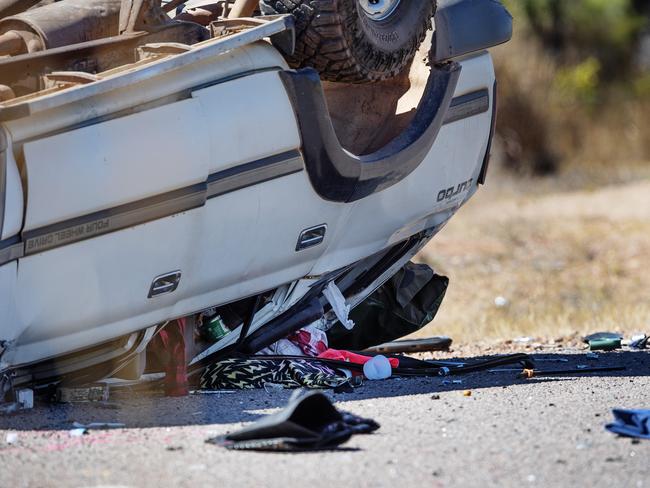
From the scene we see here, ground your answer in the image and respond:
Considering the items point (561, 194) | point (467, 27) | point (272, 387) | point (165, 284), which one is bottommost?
point (561, 194)

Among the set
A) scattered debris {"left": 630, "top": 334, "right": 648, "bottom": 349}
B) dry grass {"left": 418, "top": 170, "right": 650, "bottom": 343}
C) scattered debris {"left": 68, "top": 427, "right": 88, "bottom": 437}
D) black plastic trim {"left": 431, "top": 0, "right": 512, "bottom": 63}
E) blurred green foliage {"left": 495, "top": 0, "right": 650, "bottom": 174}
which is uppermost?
black plastic trim {"left": 431, "top": 0, "right": 512, "bottom": 63}

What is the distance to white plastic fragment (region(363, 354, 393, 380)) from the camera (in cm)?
644

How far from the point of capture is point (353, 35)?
20.5 ft

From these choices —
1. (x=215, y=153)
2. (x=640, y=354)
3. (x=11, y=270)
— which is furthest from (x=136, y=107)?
(x=640, y=354)

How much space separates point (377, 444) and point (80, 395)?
5.23 ft

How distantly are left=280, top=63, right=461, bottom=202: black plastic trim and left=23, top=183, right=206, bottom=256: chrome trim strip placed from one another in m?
0.66

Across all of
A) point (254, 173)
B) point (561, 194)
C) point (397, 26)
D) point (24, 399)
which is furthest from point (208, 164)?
point (561, 194)

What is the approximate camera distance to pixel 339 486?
4172 millimetres

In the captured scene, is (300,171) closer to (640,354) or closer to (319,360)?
(319,360)

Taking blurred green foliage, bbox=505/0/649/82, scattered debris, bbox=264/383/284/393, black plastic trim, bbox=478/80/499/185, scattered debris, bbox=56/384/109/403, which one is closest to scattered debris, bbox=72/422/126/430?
scattered debris, bbox=56/384/109/403

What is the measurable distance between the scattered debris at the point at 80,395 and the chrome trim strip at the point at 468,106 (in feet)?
7.64

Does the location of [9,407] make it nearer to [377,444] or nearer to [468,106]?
[377,444]

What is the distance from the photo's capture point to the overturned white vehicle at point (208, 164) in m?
5.24

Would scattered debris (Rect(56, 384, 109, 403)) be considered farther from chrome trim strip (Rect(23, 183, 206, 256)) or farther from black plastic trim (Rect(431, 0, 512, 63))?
black plastic trim (Rect(431, 0, 512, 63))
